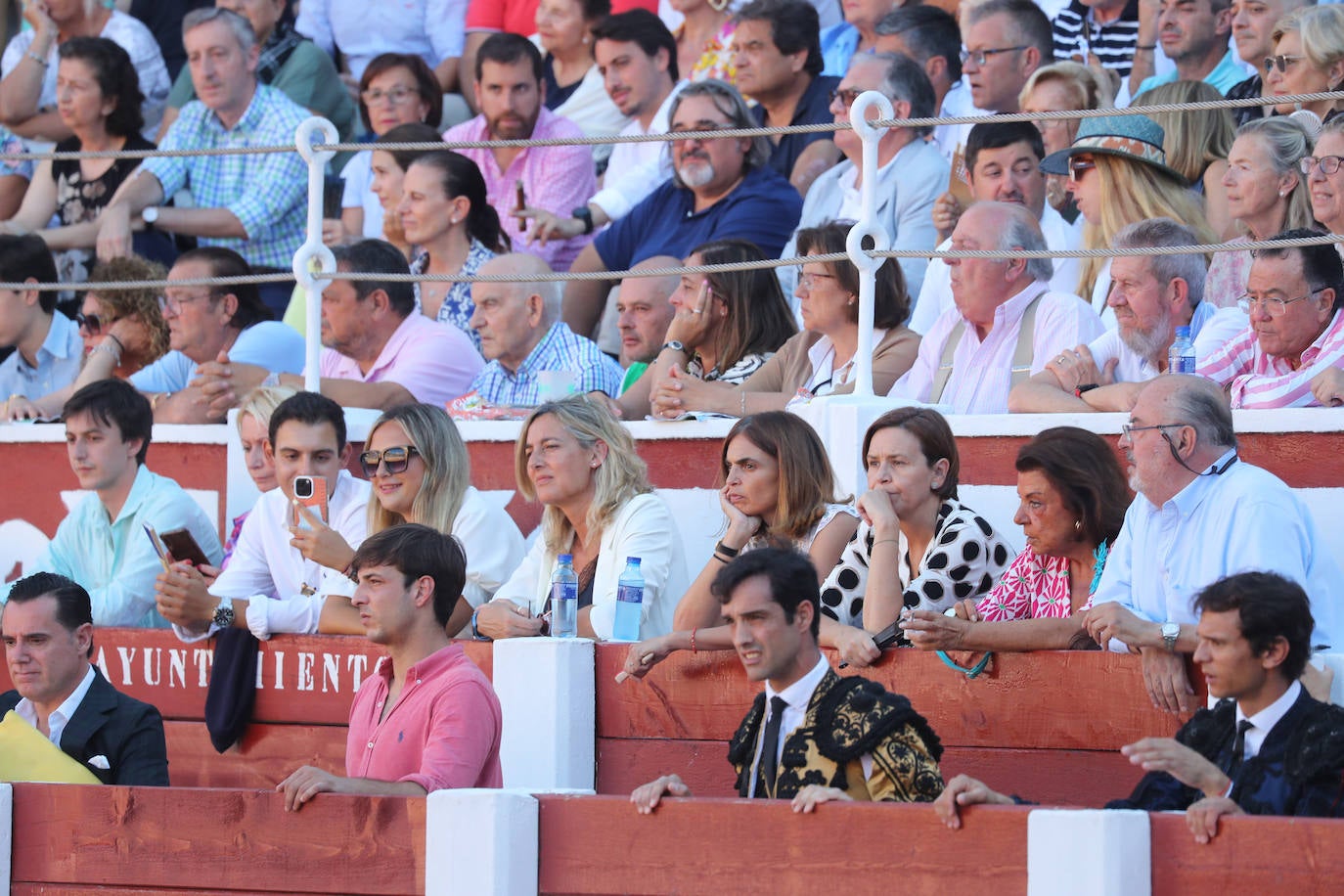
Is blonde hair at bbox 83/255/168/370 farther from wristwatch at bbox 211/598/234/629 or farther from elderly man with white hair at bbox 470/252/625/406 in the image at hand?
wristwatch at bbox 211/598/234/629

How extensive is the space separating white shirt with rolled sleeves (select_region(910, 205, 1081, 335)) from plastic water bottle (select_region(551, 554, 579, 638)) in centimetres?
199

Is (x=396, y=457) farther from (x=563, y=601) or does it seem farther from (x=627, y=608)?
(x=627, y=608)

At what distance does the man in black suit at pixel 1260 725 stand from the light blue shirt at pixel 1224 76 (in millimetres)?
4087

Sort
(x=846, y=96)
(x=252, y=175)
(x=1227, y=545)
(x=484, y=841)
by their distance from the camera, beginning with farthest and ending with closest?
(x=252, y=175), (x=846, y=96), (x=1227, y=545), (x=484, y=841)

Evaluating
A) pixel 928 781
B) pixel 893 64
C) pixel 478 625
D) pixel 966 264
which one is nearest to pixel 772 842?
pixel 928 781

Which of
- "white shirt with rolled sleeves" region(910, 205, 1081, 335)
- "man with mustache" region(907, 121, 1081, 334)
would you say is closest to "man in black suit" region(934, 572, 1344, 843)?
"white shirt with rolled sleeves" region(910, 205, 1081, 335)

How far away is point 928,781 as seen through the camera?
4398 millimetres

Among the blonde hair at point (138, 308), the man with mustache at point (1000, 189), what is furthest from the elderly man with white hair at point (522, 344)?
the blonde hair at point (138, 308)

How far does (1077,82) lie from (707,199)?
1522mm

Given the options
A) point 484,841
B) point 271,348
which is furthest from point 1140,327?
point 271,348

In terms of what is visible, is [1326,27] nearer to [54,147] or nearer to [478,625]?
[478,625]

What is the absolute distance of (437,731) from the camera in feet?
16.1

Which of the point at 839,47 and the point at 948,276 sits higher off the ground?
the point at 839,47

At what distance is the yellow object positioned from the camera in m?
5.32
